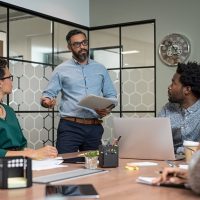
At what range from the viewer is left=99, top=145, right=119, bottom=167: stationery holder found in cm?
182

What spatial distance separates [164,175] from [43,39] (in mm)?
3445

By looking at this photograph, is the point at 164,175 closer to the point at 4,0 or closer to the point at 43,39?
the point at 4,0

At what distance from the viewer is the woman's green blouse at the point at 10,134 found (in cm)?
214

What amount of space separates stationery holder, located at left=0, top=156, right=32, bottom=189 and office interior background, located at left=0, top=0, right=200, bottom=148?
2.75 m

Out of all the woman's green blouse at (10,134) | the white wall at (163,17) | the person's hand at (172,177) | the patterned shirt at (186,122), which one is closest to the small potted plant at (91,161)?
the person's hand at (172,177)

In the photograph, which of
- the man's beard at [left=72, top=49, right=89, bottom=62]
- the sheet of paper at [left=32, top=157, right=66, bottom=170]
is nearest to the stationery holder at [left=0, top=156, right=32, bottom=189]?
the sheet of paper at [left=32, top=157, right=66, bottom=170]

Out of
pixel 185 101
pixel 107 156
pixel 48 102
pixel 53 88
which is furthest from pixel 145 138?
pixel 53 88

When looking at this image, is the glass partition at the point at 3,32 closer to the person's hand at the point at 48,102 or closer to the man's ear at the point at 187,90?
the person's hand at the point at 48,102

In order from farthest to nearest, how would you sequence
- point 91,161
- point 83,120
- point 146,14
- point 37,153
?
1. point 146,14
2. point 83,120
3. point 37,153
4. point 91,161

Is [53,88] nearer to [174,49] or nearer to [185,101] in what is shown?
[185,101]

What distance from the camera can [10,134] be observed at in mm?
2178

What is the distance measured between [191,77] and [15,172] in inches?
63.4

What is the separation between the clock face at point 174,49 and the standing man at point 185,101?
6.49 feet

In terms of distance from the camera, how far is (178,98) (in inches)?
102
